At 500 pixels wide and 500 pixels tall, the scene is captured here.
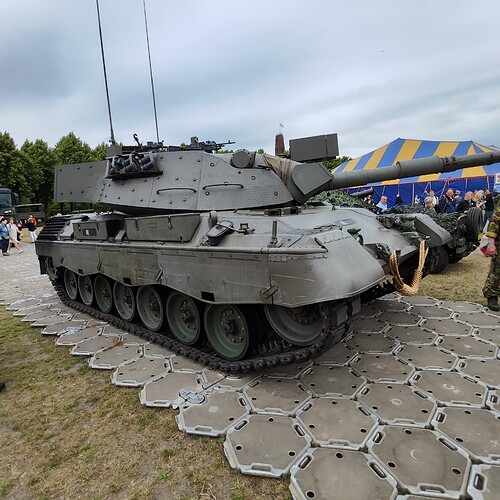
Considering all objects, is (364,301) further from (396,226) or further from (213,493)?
(213,493)

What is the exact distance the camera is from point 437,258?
734 cm

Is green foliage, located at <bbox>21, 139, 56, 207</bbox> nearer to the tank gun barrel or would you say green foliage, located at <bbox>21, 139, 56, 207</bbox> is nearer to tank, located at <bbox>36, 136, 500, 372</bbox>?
tank, located at <bbox>36, 136, 500, 372</bbox>

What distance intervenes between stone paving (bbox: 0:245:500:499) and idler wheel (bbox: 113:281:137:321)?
41cm

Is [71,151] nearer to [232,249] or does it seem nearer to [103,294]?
[103,294]

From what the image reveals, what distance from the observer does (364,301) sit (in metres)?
6.14

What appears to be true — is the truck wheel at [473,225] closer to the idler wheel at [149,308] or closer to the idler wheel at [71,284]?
the idler wheel at [149,308]

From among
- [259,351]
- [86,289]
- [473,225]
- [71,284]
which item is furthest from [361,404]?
A: [71,284]

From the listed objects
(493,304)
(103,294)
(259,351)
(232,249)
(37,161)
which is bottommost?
(493,304)

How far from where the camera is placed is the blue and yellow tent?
1889 cm

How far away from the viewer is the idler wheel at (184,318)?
5328mm

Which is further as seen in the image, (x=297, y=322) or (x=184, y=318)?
(x=184, y=318)

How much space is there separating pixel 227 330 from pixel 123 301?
9.25ft

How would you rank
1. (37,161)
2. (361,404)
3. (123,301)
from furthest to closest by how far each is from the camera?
(37,161), (123,301), (361,404)

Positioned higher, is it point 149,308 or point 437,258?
point 437,258
